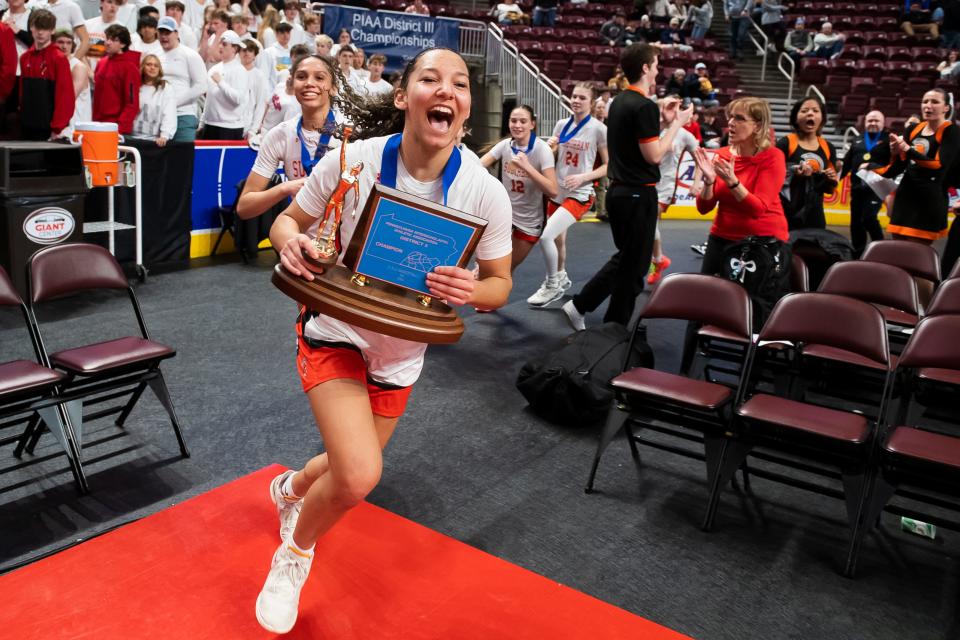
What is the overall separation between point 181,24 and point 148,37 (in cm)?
150

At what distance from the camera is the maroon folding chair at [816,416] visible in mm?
3129

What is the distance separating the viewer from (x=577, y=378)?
4289 mm

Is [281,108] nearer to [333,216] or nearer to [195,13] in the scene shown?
[195,13]

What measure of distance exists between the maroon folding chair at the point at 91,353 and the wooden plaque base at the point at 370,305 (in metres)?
1.65

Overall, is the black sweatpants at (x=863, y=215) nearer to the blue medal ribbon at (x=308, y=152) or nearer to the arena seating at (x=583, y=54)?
the blue medal ribbon at (x=308, y=152)

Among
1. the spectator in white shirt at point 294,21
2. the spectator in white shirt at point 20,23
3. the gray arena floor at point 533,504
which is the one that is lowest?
the gray arena floor at point 533,504

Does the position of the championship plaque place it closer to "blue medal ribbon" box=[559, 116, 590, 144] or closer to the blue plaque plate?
the blue plaque plate

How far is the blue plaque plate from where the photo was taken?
2.03 metres

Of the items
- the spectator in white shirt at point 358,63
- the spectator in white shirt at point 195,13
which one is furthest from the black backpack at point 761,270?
the spectator in white shirt at point 195,13

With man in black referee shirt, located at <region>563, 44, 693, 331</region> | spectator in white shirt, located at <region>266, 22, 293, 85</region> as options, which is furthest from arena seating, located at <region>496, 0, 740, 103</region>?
man in black referee shirt, located at <region>563, 44, 693, 331</region>

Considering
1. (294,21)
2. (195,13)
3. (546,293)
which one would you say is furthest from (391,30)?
(546,293)

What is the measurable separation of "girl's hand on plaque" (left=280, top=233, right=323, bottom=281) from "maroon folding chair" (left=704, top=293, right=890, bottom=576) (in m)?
2.01

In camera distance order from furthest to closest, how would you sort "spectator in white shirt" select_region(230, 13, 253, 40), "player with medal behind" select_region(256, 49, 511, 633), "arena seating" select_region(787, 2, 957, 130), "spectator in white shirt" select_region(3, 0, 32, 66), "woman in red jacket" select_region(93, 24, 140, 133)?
"arena seating" select_region(787, 2, 957, 130), "spectator in white shirt" select_region(230, 13, 253, 40), "spectator in white shirt" select_region(3, 0, 32, 66), "woman in red jacket" select_region(93, 24, 140, 133), "player with medal behind" select_region(256, 49, 511, 633)

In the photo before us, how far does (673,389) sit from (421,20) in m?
12.1
